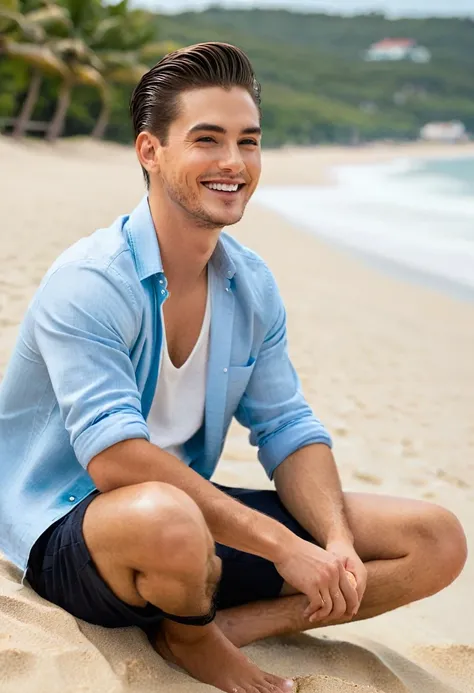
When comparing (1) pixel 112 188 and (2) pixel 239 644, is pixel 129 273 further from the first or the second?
(1) pixel 112 188

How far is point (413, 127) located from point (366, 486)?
3114 inches

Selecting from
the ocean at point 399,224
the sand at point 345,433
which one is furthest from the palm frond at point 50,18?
the sand at point 345,433

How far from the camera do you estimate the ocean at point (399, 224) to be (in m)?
10.0

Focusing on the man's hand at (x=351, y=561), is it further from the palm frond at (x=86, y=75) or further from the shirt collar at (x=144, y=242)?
the palm frond at (x=86, y=75)

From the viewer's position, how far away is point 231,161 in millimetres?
2193

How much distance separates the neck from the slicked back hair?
6.5 inches

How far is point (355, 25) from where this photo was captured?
130 m

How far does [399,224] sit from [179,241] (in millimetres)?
12160

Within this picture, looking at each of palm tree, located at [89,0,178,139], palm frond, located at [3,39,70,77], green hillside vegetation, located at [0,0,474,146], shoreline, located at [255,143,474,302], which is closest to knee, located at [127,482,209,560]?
shoreline, located at [255,143,474,302]

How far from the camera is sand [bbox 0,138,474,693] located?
1.95 meters

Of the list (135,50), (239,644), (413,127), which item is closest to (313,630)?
(239,644)

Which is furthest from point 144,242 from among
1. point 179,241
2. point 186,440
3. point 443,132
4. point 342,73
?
point 342,73

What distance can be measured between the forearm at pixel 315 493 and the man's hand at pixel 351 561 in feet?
0.08

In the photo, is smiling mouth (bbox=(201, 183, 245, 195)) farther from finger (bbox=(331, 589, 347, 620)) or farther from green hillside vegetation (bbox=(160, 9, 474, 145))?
green hillside vegetation (bbox=(160, 9, 474, 145))
